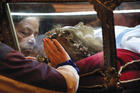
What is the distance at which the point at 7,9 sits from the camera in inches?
46.7

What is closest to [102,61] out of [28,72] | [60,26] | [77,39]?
[77,39]


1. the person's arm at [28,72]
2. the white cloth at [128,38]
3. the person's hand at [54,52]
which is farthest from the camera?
the white cloth at [128,38]

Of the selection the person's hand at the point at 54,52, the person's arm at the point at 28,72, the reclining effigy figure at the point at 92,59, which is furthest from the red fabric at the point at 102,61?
the person's arm at the point at 28,72

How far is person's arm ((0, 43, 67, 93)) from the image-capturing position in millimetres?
919

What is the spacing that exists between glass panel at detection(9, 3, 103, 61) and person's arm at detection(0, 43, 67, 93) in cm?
24

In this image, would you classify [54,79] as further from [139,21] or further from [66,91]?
[139,21]

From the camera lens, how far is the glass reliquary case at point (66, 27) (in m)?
1.15

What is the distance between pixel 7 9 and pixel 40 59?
31cm

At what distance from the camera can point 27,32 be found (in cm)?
118

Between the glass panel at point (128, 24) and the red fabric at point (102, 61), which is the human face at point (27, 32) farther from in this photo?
the glass panel at point (128, 24)

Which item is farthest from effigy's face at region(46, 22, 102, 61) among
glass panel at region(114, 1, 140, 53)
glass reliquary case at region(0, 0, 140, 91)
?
glass panel at region(114, 1, 140, 53)

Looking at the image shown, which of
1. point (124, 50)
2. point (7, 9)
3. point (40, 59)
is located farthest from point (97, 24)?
point (7, 9)

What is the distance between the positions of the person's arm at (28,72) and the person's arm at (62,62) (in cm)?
3

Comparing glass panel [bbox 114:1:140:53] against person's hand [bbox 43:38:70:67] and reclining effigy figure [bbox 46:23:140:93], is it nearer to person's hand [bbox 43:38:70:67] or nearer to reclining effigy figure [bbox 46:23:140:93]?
reclining effigy figure [bbox 46:23:140:93]
